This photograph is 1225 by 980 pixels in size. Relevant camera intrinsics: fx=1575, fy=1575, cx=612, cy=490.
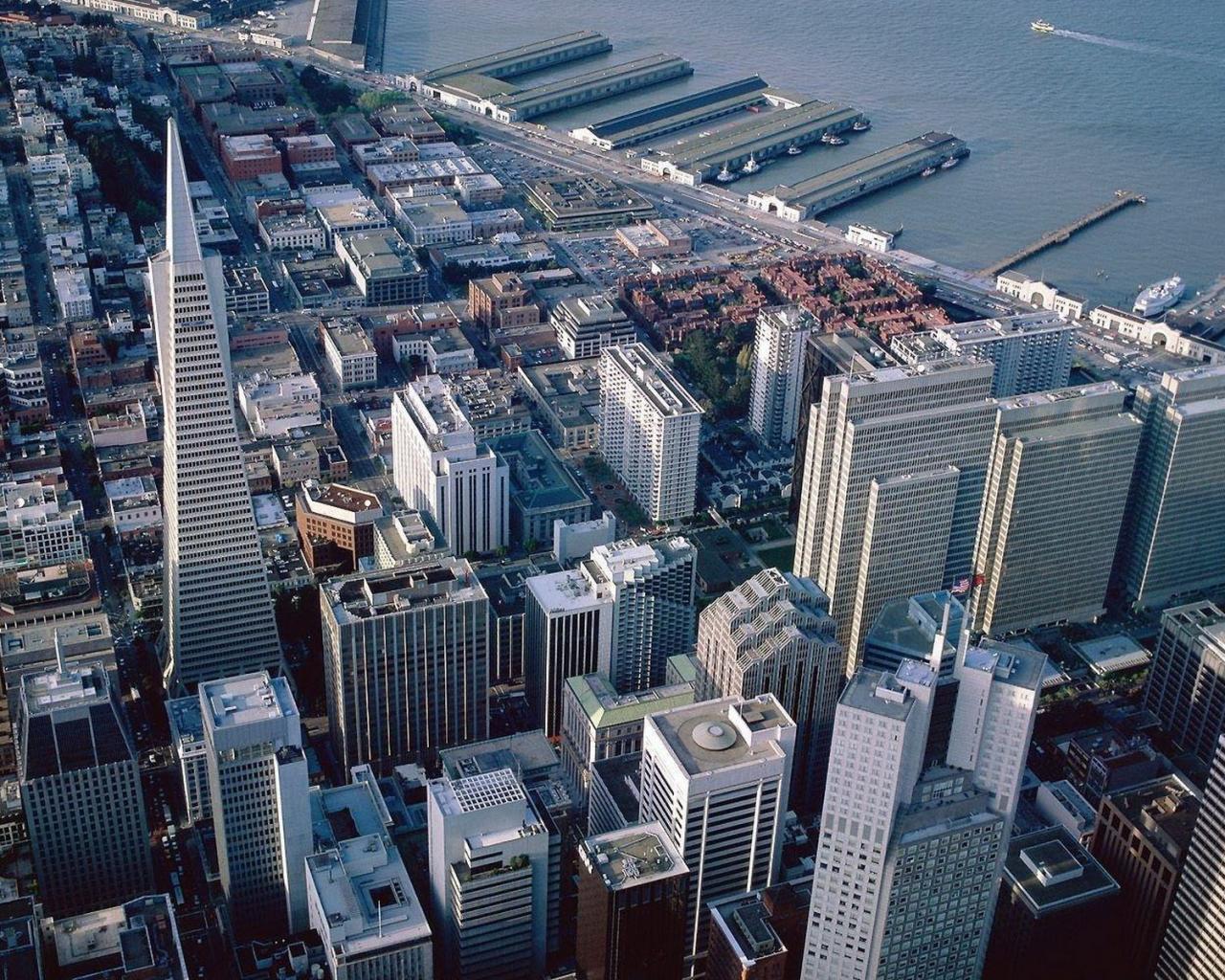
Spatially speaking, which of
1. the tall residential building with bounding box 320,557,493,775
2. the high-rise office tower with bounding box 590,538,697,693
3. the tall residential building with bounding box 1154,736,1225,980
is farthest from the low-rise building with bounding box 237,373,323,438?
the tall residential building with bounding box 1154,736,1225,980

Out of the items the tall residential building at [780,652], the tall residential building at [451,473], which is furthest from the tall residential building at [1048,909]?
the tall residential building at [451,473]

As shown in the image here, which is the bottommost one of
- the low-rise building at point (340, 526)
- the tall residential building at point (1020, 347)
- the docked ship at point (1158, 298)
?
the low-rise building at point (340, 526)

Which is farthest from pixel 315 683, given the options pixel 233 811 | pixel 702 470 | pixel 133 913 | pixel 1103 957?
pixel 1103 957

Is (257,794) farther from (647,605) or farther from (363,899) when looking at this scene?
(647,605)

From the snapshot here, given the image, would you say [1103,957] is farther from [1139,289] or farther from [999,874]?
[1139,289]

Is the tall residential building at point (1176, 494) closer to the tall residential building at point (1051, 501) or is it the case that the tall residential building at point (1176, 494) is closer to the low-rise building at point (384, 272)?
the tall residential building at point (1051, 501)

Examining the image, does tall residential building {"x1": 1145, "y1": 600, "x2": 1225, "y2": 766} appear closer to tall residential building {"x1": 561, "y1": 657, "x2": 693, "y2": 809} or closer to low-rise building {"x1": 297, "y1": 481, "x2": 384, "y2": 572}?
tall residential building {"x1": 561, "y1": 657, "x2": 693, "y2": 809}

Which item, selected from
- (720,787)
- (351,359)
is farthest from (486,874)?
(351,359)
